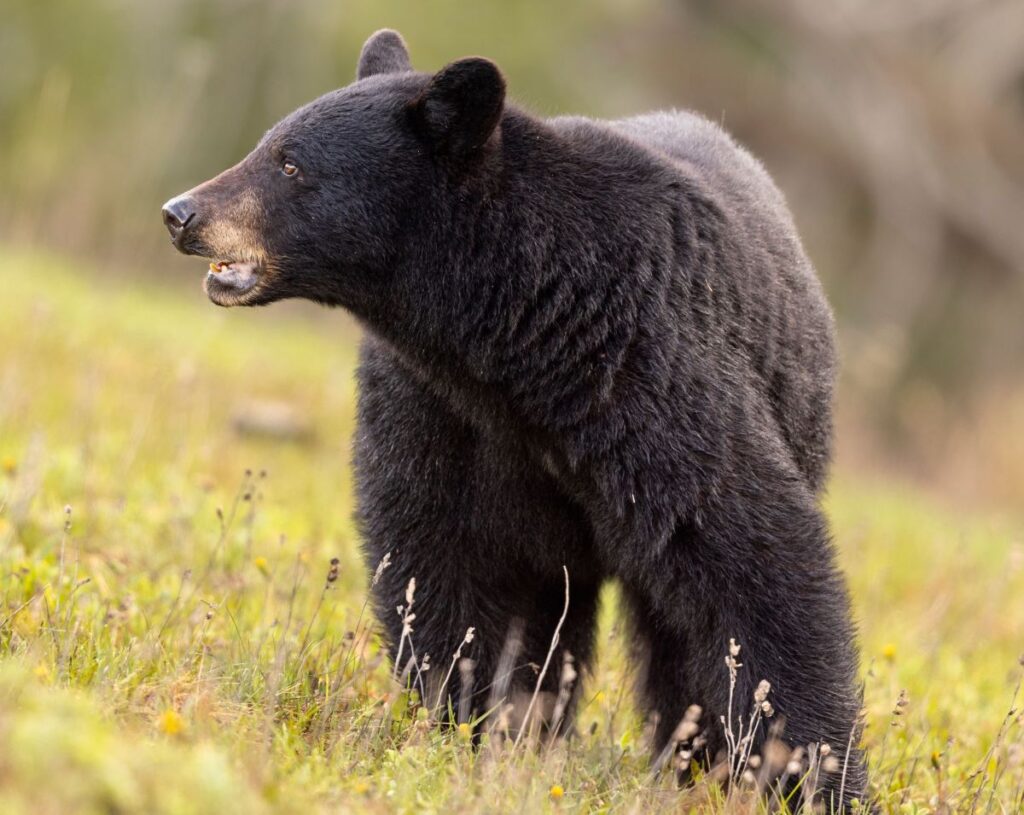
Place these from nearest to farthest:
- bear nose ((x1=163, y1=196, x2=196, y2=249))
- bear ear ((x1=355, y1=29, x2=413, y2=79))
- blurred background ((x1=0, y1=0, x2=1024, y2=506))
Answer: bear nose ((x1=163, y1=196, x2=196, y2=249)) < bear ear ((x1=355, y1=29, x2=413, y2=79)) < blurred background ((x1=0, y1=0, x2=1024, y2=506))

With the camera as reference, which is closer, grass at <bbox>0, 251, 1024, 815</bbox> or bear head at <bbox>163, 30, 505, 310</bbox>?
grass at <bbox>0, 251, 1024, 815</bbox>

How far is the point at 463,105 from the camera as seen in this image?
13.1 feet

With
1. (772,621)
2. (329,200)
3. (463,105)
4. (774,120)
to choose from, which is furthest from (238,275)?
(774,120)

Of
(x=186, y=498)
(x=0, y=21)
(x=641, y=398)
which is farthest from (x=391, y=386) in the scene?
(x=0, y=21)

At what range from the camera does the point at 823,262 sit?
1792 cm

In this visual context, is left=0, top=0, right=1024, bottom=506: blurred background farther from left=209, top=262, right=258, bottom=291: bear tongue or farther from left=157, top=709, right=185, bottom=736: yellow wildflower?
left=157, top=709, right=185, bottom=736: yellow wildflower

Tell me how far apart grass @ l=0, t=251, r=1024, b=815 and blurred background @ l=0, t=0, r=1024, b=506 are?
292 centimetres

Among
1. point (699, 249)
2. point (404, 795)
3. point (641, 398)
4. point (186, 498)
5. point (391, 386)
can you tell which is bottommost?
point (186, 498)

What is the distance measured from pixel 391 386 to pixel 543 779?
1.35 m

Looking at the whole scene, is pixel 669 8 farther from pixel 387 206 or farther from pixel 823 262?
pixel 387 206

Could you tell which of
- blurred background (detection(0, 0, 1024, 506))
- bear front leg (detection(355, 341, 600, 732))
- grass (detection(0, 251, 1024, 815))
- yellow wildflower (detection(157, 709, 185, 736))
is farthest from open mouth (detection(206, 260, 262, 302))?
blurred background (detection(0, 0, 1024, 506))

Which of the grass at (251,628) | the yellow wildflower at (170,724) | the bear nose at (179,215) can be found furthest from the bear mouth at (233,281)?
the yellow wildflower at (170,724)

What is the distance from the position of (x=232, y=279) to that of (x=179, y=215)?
0.25 meters

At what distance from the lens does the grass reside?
308 centimetres
